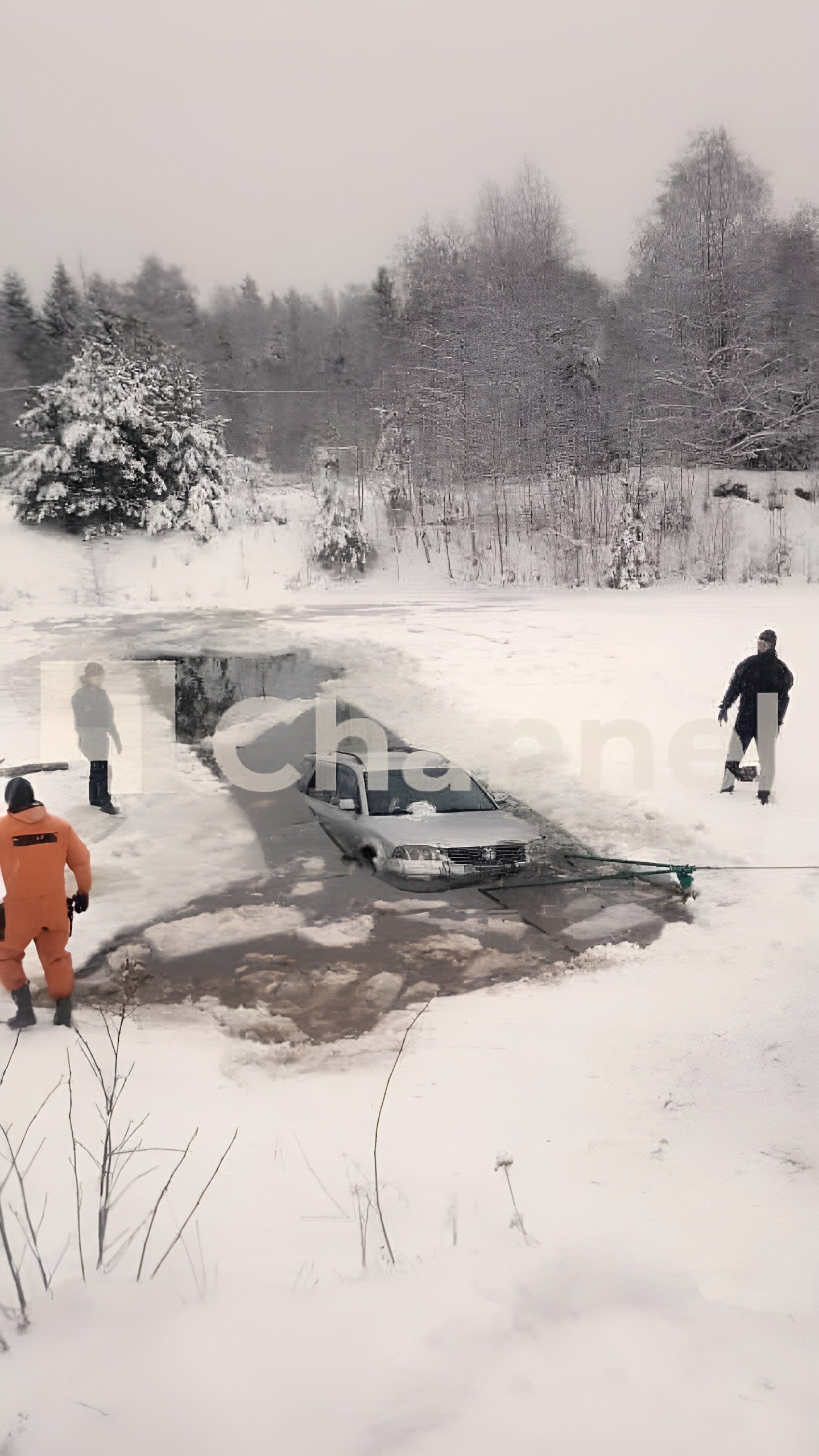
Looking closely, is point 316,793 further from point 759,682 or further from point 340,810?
point 759,682

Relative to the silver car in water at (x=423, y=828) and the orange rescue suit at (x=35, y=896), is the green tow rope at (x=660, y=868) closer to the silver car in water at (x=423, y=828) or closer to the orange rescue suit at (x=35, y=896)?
the silver car in water at (x=423, y=828)

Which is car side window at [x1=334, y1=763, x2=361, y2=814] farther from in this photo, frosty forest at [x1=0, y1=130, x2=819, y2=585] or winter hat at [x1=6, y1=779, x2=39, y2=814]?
frosty forest at [x1=0, y1=130, x2=819, y2=585]

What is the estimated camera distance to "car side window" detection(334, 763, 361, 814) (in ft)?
31.0

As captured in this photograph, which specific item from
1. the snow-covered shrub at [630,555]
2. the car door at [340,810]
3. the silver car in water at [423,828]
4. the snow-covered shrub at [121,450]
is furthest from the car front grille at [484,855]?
the snow-covered shrub at [121,450]

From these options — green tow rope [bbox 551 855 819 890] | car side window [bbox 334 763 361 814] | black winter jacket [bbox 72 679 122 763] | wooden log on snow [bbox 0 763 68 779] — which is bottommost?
green tow rope [bbox 551 855 819 890]

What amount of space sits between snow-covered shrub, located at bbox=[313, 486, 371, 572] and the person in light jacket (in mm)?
19523

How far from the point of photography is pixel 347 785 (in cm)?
978

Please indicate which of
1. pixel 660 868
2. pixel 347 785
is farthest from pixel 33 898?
pixel 660 868

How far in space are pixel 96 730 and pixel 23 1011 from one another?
577cm

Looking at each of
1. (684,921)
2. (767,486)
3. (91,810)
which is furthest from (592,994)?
(767,486)

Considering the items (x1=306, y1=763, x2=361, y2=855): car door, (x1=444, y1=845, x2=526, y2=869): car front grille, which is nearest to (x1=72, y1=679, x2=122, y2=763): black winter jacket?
(x1=306, y1=763, x2=361, y2=855): car door

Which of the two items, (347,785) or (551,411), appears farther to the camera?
(551,411)

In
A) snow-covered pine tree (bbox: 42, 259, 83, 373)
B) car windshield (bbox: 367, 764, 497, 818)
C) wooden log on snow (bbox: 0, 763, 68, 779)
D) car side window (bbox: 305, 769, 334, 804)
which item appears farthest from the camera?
snow-covered pine tree (bbox: 42, 259, 83, 373)

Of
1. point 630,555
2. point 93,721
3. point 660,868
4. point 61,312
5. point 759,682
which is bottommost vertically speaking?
point 660,868
